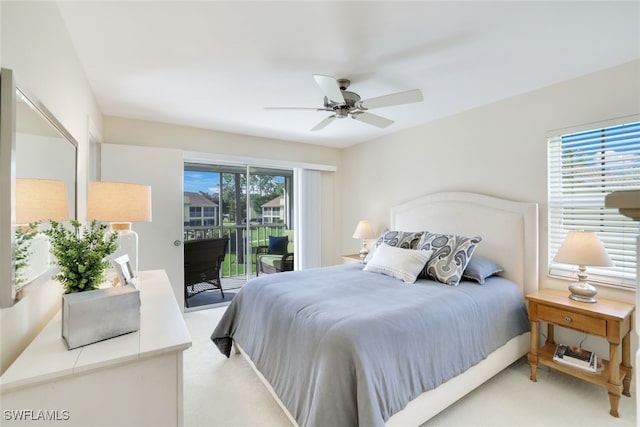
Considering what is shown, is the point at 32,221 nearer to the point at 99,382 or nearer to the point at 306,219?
the point at 99,382

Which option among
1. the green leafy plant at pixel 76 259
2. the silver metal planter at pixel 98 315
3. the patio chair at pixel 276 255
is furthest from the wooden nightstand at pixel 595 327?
the patio chair at pixel 276 255

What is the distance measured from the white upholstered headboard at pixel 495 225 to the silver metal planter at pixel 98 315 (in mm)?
2919

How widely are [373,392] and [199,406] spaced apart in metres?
1.32

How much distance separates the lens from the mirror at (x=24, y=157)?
0.84 metres

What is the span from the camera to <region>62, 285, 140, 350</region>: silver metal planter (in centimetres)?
97

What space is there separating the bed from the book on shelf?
0.25 metres

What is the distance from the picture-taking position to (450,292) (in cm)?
208

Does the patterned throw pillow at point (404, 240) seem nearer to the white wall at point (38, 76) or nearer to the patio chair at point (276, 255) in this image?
the patio chair at point (276, 255)

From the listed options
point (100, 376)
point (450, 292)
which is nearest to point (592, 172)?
point (450, 292)

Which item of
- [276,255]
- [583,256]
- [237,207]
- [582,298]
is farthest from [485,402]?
[237,207]

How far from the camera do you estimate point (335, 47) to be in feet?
6.14

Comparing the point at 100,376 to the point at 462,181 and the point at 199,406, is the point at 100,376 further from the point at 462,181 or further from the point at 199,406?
the point at 462,181

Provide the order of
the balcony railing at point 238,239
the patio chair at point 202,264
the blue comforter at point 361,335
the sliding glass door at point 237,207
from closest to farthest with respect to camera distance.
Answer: the blue comforter at point 361,335
the patio chair at point 202,264
the sliding glass door at point 237,207
the balcony railing at point 238,239

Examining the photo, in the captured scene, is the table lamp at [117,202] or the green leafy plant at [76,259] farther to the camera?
the table lamp at [117,202]
